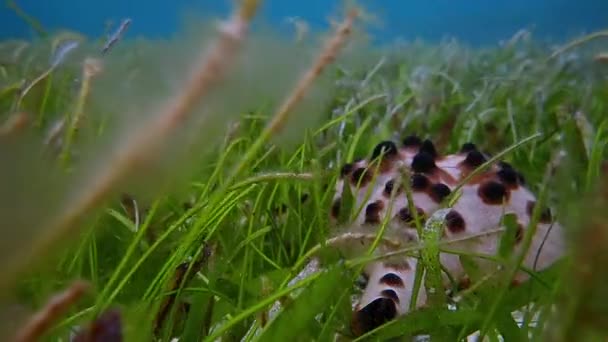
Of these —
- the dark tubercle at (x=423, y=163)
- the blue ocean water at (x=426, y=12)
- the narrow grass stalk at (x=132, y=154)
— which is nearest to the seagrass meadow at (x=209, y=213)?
the narrow grass stalk at (x=132, y=154)

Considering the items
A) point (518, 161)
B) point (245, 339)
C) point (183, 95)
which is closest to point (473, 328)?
point (245, 339)

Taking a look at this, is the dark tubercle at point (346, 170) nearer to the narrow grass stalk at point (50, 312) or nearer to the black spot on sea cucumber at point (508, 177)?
the black spot on sea cucumber at point (508, 177)

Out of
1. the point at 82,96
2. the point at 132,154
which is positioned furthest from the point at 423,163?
the point at 132,154

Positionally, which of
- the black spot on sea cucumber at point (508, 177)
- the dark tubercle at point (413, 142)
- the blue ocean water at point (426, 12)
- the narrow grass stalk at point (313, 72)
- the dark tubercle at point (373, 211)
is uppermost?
the blue ocean water at point (426, 12)

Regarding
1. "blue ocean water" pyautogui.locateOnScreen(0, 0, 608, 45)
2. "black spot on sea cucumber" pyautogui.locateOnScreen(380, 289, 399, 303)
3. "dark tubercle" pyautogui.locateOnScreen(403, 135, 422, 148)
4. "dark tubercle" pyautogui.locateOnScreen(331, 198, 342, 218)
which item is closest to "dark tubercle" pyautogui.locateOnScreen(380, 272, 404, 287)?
"black spot on sea cucumber" pyautogui.locateOnScreen(380, 289, 399, 303)

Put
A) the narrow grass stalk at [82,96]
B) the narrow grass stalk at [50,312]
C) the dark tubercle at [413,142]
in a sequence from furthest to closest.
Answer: the dark tubercle at [413,142]
the narrow grass stalk at [82,96]
the narrow grass stalk at [50,312]
